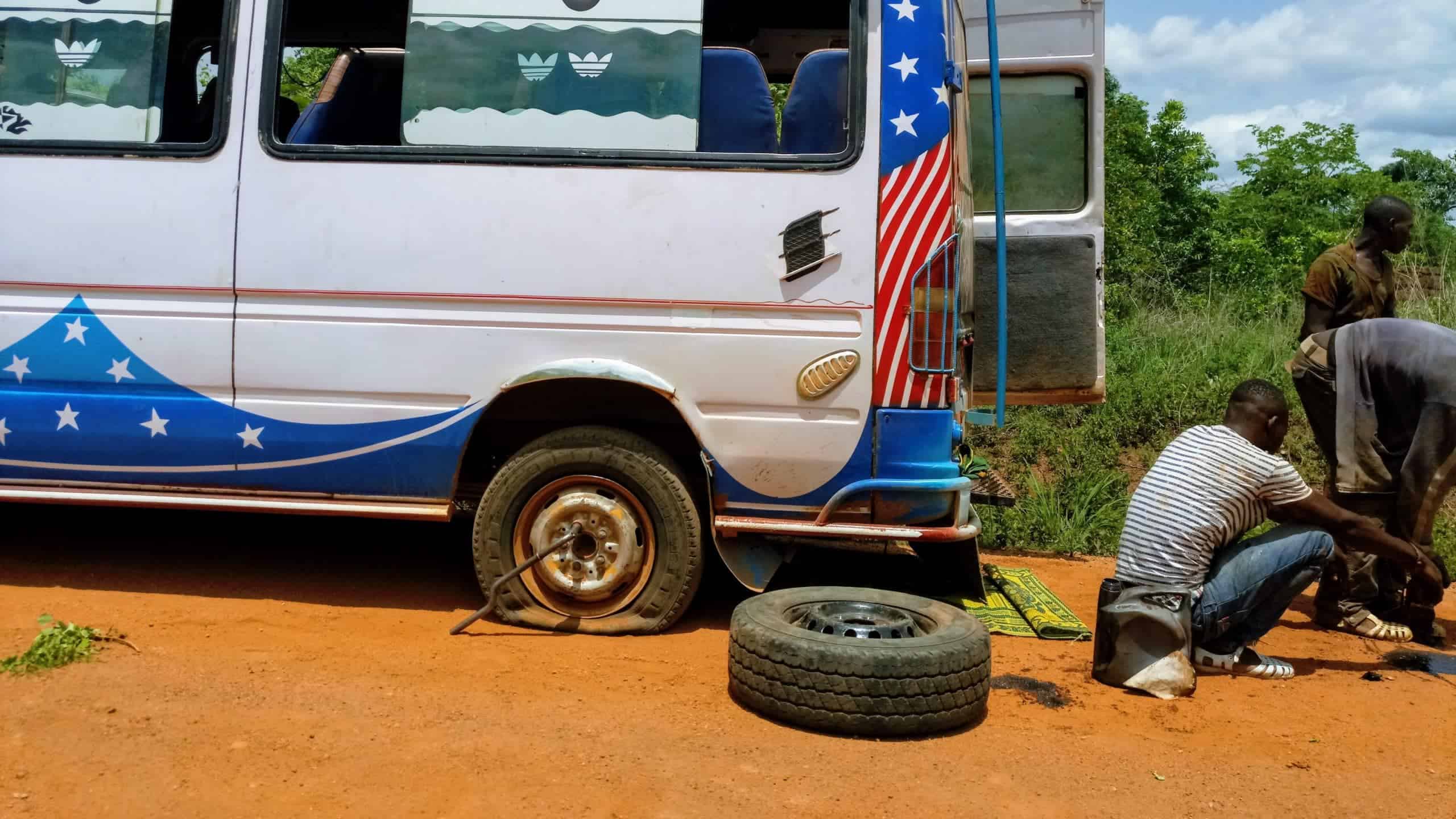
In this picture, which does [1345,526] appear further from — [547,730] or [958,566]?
[547,730]

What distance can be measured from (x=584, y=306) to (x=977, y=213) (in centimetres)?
260

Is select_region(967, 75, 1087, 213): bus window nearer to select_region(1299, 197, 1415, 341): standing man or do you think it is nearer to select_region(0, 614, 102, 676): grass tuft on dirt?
select_region(1299, 197, 1415, 341): standing man

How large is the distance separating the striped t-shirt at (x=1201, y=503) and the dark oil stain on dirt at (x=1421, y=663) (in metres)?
1.06

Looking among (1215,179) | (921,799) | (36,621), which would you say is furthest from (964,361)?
(1215,179)

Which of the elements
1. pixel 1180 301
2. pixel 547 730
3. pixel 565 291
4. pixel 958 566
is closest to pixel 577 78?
pixel 565 291

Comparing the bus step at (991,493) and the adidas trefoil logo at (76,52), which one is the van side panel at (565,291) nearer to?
the adidas trefoil logo at (76,52)

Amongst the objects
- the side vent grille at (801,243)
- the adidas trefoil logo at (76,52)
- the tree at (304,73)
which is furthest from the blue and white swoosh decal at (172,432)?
the side vent grille at (801,243)

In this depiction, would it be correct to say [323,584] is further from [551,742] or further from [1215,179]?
[1215,179]

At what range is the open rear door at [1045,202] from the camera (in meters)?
6.02

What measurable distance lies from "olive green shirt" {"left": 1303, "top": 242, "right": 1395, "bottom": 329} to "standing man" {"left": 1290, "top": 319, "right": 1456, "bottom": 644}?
278 millimetres

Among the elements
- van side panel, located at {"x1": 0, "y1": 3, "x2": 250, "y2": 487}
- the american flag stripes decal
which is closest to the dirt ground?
van side panel, located at {"x1": 0, "y1": 3, "x2": 250, "y2": 487}

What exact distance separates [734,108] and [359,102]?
195cm

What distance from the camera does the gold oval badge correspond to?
14.5 feet

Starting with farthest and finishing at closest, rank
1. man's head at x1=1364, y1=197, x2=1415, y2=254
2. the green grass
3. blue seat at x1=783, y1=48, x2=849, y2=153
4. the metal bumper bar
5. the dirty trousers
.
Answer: the green grass
man's head at x1=1364, y1=197, x2=1415, y2=254
the dirty trousers
blue seat at x1=783, y1=48, x2=849, y2=153
the metal bumper bar
